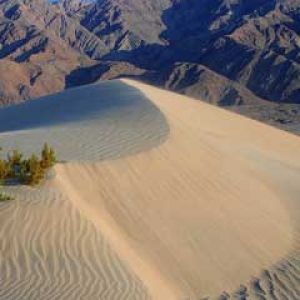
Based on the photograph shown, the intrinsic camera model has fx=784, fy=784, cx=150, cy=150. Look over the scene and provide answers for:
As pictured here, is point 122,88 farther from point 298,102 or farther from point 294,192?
point 298,102

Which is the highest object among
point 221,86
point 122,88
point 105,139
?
point 105,139

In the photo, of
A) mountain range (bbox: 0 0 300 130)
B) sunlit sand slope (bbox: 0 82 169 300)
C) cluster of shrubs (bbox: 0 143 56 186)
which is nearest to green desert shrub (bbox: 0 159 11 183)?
cluster of shrubs (bbox: 0 143 56 186)

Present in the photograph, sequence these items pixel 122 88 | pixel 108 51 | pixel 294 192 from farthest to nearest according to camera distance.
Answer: pixel 108 51 → pixel 122 88 → pixel 294 192

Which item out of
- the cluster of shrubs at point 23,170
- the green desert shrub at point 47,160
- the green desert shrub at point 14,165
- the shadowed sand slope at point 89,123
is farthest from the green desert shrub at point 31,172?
the shadowed sand slope at point 89,123

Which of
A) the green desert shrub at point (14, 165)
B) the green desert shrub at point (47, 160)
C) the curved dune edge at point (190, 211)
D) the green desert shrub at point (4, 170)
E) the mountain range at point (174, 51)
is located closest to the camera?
the curved dune edge at point (190, 211)

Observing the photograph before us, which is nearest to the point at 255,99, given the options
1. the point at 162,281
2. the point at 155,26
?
the point at 162,281

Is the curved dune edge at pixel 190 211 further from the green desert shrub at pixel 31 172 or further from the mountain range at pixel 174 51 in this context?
the mountain range at pixel 174 51

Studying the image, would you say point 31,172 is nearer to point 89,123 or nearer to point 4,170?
point 4,170
